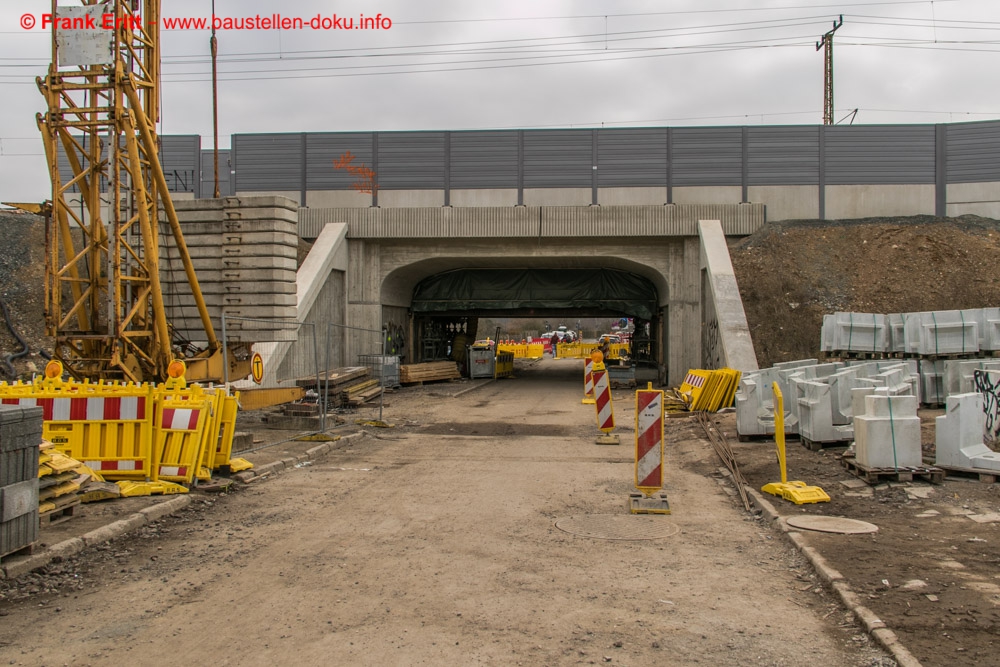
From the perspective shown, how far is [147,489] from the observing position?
8.62 m

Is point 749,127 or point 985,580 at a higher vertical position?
point 749,127

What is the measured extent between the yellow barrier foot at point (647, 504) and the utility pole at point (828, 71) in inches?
1376

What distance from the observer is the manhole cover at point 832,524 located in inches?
282

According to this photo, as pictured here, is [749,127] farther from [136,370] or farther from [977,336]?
[136,370]

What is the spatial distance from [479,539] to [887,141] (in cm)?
2703

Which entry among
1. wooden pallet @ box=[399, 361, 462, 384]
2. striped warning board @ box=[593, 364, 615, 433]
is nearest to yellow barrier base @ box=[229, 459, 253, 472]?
striped warning board @ box=[593, 364, 615, 433]

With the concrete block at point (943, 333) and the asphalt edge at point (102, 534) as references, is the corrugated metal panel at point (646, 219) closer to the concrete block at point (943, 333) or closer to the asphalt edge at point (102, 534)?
the concrete block at point (943, 333)

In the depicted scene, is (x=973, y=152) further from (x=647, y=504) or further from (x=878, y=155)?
(x=647, y=504)

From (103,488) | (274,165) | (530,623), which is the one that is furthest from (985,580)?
(274,165)

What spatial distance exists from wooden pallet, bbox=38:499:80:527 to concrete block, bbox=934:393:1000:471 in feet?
30.8

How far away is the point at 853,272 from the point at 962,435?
647 inches

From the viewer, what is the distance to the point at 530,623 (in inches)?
196

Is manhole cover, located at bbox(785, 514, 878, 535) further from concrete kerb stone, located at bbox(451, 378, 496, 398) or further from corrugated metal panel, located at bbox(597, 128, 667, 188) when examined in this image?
corrugated metal panel, located at bbox(597, 128, 667, 188)

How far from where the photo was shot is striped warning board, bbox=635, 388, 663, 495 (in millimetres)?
8820
